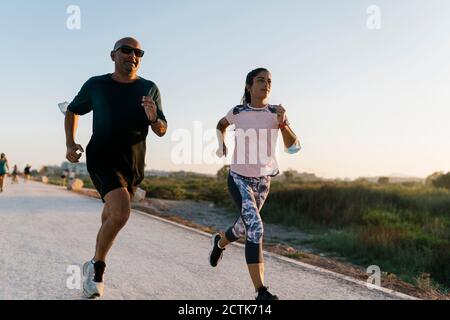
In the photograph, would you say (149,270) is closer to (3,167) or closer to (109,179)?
(109,179)

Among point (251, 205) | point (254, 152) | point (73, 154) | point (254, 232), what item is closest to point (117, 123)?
point (73, 154)

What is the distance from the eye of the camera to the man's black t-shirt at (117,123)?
429cm

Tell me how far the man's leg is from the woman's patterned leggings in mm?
1036

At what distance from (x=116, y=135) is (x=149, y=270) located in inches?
90.4

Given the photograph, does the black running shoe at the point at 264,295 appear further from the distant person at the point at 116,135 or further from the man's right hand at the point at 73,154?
the man's right hand at the point at 73,154

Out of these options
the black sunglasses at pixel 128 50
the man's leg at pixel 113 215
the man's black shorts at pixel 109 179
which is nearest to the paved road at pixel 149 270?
the man's leg at pixel 113 215

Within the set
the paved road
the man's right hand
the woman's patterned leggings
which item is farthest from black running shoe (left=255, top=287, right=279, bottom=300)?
the man's right hand

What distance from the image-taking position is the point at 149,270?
6.00m

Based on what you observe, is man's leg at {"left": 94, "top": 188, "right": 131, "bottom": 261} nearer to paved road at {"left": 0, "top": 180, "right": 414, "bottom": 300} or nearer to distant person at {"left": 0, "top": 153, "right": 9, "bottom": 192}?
paved road at {"left": 0, "top": 180, "right": 414, "bottom": 300}

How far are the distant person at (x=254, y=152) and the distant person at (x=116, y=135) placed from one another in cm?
76

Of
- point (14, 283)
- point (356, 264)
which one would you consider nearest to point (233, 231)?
point (14, 283)
